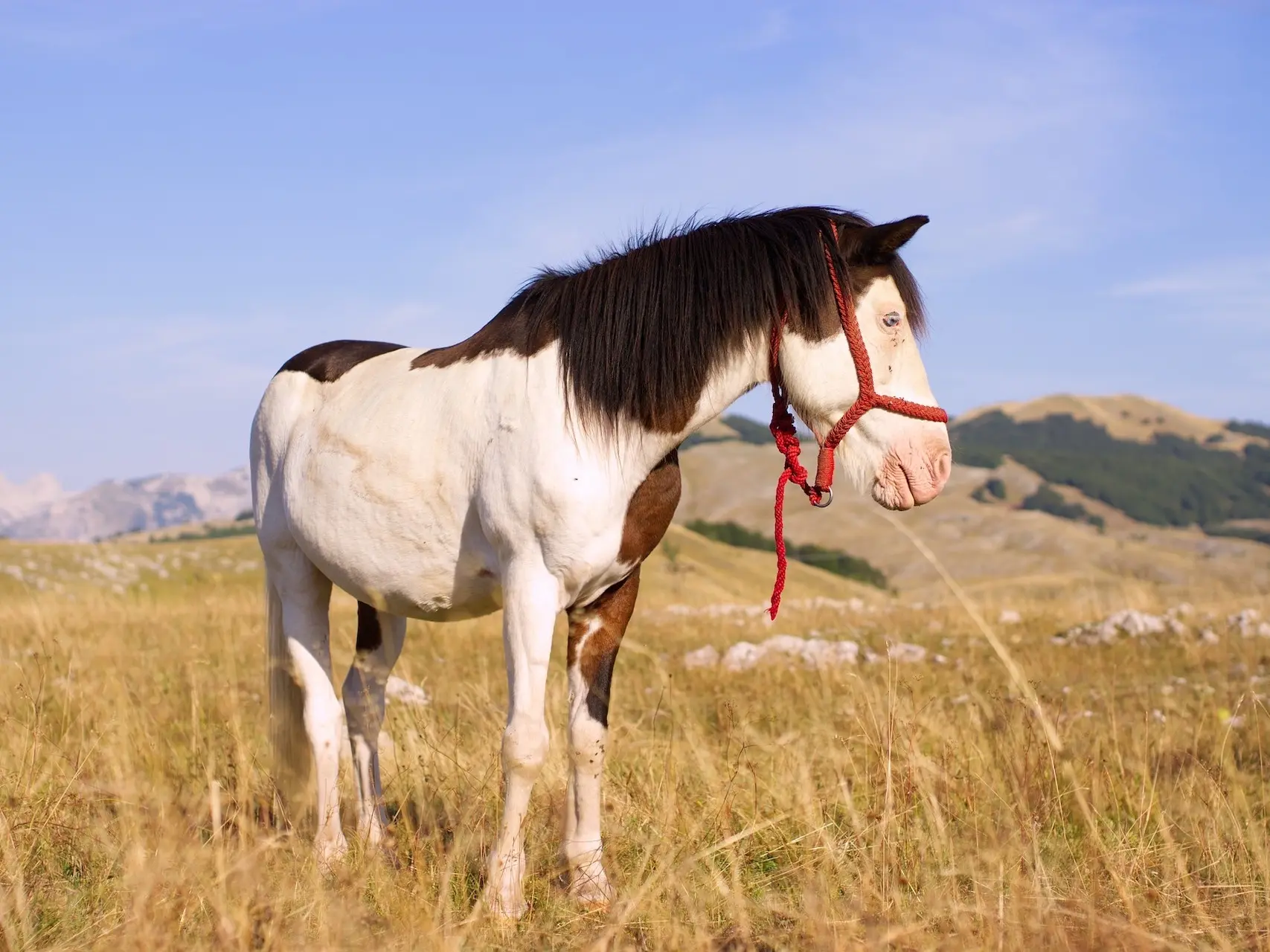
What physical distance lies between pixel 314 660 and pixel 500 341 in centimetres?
176

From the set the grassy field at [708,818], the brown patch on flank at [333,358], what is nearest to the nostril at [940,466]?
the grassy field at [708,818]

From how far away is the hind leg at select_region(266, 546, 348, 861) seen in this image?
4488 millimetres

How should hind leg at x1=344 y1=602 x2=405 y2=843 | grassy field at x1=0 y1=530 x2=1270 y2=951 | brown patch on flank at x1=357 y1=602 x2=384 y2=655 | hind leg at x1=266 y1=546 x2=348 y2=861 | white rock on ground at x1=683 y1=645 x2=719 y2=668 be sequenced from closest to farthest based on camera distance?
grassy field at x1=0 y1=530 x2=1270 y2=951
hind leg at x1=266 y1=546 x2=348 y2=861
hind leg at x1=344 y1=602 x2=405 y2=843
brown patch on flank at x1=357 y1=602 x2=384 y2=655
white rock on ground at x1=683 y1=645 x2=719 y2=668

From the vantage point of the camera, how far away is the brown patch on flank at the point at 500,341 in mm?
3896

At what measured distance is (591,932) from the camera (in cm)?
342

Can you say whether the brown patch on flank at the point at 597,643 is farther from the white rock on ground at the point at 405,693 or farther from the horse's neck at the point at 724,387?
the white rock on ground at the point at 405,693

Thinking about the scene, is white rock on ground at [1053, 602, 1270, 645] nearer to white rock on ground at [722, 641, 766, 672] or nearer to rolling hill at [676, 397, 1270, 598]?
white rock on ground at [722, 641, 766, 672]

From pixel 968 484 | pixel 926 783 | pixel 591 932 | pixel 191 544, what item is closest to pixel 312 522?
pixel 591 932

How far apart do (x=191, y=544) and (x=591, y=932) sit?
4153 centimetres

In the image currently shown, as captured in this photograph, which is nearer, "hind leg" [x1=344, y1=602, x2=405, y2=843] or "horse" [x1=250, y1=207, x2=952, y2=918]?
"horse" [x1=250, y1=207, x2=952, y2=918]

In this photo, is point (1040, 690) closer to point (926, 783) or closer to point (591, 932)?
point (926, 783)

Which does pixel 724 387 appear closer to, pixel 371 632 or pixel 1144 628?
pixel 371 632

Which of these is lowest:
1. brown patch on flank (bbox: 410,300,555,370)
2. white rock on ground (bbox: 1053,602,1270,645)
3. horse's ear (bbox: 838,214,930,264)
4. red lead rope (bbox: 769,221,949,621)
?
white rock on ground (bbox: 1053,602,1270,645)

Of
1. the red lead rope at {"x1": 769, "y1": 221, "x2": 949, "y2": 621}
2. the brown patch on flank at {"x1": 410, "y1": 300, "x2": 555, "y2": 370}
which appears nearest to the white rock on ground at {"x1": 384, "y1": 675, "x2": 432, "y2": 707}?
the brown patch on flank at {"x1": 410, "y1": 300, "x2": 555, "y2": 370}
